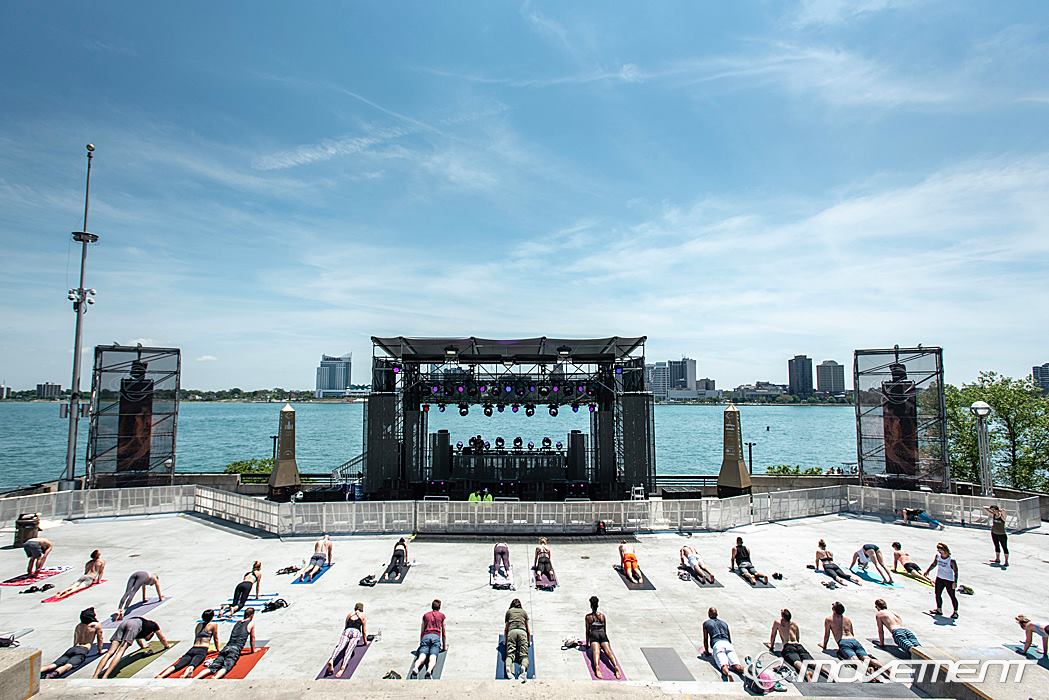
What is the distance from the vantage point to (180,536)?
1717cm

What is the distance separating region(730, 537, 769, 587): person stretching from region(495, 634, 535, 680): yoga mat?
6176mm

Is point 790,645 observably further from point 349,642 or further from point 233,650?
point 233,650

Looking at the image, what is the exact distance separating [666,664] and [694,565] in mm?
4882

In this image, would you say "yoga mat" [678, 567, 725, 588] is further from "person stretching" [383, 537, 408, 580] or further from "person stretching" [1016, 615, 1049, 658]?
"person stretching" [383, 537, 408, 580]

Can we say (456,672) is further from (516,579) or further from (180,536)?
(180,536)

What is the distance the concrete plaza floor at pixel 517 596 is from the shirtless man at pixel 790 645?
0.62 metres

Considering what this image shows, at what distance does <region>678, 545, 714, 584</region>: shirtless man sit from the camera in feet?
43.2

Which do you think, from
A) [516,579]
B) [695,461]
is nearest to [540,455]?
[516,579]

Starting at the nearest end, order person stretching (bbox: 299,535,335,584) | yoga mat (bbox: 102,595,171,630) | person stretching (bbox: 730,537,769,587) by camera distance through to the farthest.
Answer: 1. yoga mat (bbox: 102,595,171,630)
2. person stretching (bbox: 730,537,769,587)
3. person stretching (bbox: 299,535,335,584)

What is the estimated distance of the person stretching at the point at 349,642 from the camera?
28.4 ft

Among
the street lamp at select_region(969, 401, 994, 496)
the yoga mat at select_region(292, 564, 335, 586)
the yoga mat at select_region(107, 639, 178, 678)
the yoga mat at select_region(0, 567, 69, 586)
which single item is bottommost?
the yoga mat at select_region(107, 639, 178, 678)

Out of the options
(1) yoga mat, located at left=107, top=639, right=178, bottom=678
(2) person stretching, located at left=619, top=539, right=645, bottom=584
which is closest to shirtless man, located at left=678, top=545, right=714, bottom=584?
(2) person stretching, located at left=619, top=539, right=645, bottom=584

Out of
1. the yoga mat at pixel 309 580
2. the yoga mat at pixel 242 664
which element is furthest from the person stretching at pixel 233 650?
the yoga mat at pixel 309 580

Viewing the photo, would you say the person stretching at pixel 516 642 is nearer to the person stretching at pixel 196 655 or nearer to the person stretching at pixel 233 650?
the person stretching at pixel 233 650
